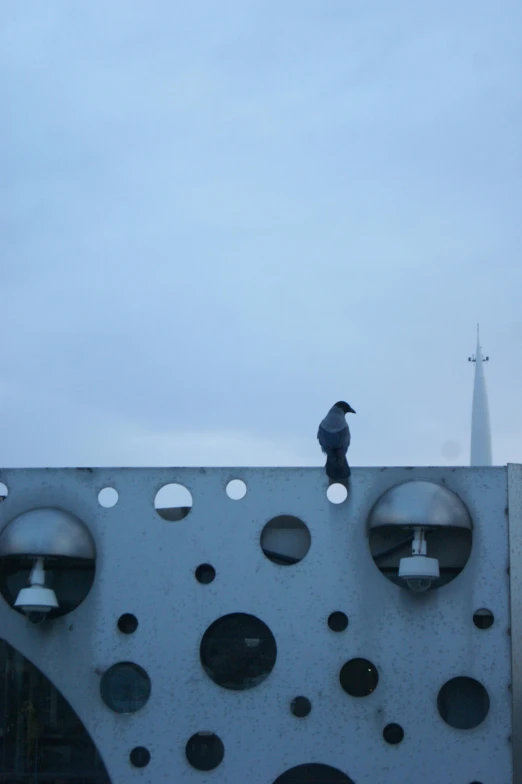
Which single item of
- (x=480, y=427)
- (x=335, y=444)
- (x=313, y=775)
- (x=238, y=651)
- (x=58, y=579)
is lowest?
(x=313, y=775)

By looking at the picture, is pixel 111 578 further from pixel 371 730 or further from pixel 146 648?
pixel 371 730

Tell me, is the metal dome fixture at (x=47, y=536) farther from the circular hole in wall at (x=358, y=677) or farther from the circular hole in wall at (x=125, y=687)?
the circular hole in wall at (x=358, y=677)

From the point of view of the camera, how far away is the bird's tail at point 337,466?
13633mm

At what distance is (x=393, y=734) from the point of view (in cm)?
1294

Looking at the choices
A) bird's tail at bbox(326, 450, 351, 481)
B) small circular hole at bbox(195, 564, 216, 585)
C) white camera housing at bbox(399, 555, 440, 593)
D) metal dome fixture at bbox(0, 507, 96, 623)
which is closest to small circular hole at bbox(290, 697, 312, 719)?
small circular hole at bbox(195, 564, 216, 585)

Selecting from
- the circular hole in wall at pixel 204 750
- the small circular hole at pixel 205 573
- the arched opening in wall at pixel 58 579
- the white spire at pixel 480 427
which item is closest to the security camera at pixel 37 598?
the arched opening in wall at pixel 58 579

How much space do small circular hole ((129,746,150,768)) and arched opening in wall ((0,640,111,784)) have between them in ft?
1.87

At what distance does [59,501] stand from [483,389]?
14.1 metres

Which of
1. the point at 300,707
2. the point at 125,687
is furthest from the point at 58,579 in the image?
the point at 300,707

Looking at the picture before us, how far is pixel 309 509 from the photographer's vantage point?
13.7m

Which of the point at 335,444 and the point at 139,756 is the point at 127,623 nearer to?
the point at 139,756

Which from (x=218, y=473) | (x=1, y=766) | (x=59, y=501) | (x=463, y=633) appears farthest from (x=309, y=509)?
(x=1, y=766)

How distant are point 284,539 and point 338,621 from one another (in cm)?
133

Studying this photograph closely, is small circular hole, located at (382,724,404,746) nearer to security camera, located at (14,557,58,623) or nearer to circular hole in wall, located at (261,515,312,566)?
circular hole in wall, located at (261,515,312,566)
